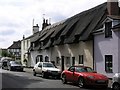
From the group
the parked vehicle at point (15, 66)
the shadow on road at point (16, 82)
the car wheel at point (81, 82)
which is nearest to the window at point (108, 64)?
the shadow on road at point (16, 82)

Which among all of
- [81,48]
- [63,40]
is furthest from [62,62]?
[81,48]

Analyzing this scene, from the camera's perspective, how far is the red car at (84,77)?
19.8 metres

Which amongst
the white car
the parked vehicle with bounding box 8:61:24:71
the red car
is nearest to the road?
the red car

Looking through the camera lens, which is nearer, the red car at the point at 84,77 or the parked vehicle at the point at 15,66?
the red car at the point at 84,77

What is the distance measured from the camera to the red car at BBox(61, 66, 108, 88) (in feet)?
65.1

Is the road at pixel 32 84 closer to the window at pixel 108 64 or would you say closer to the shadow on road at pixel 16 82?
the shadow on road at pixel 16 82

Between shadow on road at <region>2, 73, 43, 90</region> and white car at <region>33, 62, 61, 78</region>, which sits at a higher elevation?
white car at <region>33, 62, 61, 78</region>

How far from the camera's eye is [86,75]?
66.8 feet

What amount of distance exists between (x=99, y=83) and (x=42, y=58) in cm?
3056

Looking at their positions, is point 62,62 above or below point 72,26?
below

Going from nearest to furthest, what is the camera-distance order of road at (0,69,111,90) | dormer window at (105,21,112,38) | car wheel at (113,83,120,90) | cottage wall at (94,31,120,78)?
car wheel at (113,83,120,90) < road at (0,69,111,90) < cottage wall at (94,31,120,78) < dormer window at (105,21,112,38)

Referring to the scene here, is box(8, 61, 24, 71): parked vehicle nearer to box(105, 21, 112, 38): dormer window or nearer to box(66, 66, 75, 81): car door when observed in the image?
box(105, 21, 112, 38): dormer window

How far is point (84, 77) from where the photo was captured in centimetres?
2025

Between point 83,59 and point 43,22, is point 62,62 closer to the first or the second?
point 83,59
